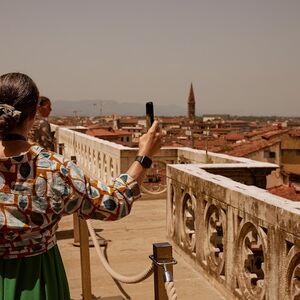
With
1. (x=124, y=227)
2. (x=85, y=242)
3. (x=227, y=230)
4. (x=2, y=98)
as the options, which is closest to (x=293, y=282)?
(x=227, y=230)

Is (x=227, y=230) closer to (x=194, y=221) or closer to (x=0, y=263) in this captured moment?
(x=194, y=221)

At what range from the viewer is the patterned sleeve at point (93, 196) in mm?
1803

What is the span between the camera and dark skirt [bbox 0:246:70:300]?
6.17 ft

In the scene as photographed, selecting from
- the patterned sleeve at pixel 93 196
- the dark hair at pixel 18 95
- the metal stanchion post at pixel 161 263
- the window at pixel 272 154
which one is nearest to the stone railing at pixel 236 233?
the metal stanchion post at pixel 161 263

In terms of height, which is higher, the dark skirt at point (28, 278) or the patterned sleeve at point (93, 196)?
the patterned sleeve at point (93, 196)

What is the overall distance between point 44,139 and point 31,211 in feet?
13.1

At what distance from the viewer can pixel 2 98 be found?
1855 millimetres

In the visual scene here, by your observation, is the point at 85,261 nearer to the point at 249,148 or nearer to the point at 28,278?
the point at 28,278

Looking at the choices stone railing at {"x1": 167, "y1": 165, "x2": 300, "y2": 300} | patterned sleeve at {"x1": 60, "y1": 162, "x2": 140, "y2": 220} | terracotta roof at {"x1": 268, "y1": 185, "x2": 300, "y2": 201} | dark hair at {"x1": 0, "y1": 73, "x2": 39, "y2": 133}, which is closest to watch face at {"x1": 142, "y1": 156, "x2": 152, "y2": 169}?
patterned sleeve at {"x1": 60, "y1": 162, "x2": 140, "y2": 220}

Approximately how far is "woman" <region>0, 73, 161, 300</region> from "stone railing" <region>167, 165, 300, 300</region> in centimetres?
165

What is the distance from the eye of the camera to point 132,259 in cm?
579

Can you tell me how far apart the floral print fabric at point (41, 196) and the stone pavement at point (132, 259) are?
2615 millimetres

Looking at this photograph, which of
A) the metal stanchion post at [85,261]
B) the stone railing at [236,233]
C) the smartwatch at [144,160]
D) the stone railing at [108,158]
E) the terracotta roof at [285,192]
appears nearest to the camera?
the smartwatch at [144,160]

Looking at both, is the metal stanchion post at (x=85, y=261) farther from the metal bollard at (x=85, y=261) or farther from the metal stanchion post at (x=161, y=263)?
the metal stanchion post at (x=161, y=263)
